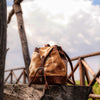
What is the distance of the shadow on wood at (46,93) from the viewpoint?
212 cm

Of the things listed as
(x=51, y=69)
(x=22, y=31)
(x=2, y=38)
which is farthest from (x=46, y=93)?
(x=22, y=31)

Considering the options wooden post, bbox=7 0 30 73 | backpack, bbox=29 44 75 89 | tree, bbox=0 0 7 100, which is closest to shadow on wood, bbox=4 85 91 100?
backpack, bbox=29 44 75 89

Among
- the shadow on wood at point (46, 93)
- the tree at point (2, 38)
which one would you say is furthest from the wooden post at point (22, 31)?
the tree at point (2, 38)

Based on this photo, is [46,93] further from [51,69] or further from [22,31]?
[22,31]

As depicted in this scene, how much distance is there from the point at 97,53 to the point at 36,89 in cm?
173

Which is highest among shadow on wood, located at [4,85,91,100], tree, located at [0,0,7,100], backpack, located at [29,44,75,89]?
tree, located at [0,0,7,100]

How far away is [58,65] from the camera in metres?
2.22

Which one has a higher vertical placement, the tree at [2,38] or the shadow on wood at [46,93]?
the tree at [2,38]

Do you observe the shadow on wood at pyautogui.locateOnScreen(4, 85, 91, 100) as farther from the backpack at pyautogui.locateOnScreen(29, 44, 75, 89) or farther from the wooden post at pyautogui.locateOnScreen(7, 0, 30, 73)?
the wooden post at pyautogui.locateOnScreen(7, 0, 30, 73)

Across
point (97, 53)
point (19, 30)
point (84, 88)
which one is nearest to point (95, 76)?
point (97, 53)

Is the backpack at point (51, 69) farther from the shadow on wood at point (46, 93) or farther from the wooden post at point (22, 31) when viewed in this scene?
the wooden post at point (22, 31)

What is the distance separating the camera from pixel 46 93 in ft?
6.89

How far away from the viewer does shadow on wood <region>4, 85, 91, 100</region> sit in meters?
2.12

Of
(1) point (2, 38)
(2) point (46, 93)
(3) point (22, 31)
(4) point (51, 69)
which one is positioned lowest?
(2) point (46, 93)
